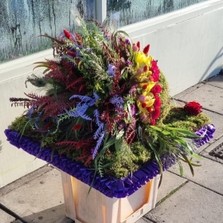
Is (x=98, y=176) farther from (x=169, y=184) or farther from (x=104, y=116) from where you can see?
(x=169, y=184)

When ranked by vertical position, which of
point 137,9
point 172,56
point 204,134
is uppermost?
point 137,9

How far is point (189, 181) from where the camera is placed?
356cm

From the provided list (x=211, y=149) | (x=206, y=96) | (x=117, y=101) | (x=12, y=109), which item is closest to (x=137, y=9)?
(x=206, y=96)

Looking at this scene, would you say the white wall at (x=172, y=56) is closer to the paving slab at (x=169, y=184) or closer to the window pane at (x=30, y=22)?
the window pane at (x=30, y=22)

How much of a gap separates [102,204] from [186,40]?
110 inches

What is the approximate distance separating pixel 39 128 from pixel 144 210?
982 millimetres

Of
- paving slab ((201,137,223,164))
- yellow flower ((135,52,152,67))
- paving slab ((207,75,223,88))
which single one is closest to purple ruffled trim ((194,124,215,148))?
yellow flower ((135,52,152,67))

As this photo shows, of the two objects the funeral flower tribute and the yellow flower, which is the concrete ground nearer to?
the funeral flower tribute

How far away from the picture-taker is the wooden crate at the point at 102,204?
2703 millimetres

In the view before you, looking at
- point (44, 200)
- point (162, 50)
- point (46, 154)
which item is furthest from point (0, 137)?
point (162, 50)

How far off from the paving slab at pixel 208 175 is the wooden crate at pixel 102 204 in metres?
0.60

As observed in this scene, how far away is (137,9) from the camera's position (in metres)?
4.45

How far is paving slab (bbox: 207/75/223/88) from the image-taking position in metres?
5.46

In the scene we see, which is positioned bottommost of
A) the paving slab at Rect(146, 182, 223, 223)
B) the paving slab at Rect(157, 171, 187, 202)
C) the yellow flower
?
the paving slab at Rect(157, 171, 187, 202)
